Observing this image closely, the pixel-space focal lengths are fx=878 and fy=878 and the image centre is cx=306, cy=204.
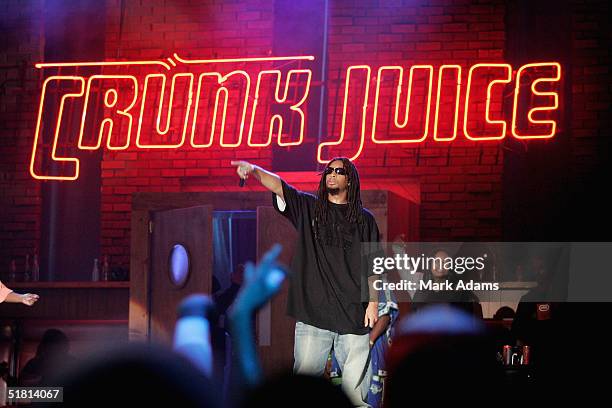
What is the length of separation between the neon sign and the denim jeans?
3418mm

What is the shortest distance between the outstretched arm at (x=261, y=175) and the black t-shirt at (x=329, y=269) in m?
0.06

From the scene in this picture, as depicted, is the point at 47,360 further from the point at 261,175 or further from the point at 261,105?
the point at 261,105

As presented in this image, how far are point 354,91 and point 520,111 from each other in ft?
5.54

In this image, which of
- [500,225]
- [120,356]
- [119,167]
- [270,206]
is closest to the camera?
[120,356]

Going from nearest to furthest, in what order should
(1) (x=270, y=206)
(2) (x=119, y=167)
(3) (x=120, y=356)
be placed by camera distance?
(3) (x=120, y=356), (1) (x=270, y=206), (2) (x=119, y=167)

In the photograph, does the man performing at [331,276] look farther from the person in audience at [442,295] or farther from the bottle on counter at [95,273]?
the bottle on counter at [95,273]

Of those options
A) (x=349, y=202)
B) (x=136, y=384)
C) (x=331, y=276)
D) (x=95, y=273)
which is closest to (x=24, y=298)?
(x=331, y=276)

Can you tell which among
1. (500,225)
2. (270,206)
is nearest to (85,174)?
(270,206)

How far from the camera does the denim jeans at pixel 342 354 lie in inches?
208

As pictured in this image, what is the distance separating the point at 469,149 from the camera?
8852 millimetres

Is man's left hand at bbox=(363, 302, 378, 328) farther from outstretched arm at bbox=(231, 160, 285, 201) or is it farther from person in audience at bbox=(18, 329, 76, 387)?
person in audience at bbox=(18, 329, 76, 387)

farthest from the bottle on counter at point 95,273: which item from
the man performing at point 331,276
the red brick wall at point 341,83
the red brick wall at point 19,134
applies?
the man performing at point 331,276

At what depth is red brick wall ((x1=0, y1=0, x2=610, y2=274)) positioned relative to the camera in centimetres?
878

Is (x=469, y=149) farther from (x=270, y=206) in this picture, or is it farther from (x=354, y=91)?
(x=270, y=206)
